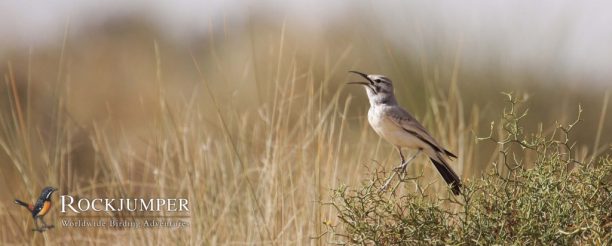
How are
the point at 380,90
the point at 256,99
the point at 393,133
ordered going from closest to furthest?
1. the point at 393,133
2. the point at 380,90
3. the point at 256,99

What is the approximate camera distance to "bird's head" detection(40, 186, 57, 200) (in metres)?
5.54

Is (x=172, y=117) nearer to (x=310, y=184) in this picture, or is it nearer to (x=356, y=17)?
(x=310, y=184)

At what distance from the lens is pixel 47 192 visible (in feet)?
18.3

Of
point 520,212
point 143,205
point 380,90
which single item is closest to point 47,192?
point 143,205

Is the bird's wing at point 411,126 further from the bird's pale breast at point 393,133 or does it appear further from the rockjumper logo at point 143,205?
the rockjumper logo at point 143,205

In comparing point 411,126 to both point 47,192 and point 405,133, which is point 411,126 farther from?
point 47,192

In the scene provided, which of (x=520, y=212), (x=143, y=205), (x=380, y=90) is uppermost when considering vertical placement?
(x=380, y=90)

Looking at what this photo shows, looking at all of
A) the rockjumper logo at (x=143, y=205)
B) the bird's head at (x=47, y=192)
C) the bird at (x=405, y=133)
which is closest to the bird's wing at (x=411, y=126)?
the bird at (x=405, y=133)

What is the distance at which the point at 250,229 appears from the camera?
17.0 feet

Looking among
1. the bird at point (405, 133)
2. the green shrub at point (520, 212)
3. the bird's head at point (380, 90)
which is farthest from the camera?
the bird's head at point (380, 90)

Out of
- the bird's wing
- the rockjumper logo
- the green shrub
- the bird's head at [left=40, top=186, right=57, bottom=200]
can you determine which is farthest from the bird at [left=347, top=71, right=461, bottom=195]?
the bird's head at [left=40, top=186, right=57, bottom=200]

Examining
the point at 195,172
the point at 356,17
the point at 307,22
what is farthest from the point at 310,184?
the point at 307,22

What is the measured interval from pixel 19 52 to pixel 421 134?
869 cm

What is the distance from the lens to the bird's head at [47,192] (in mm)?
5535
